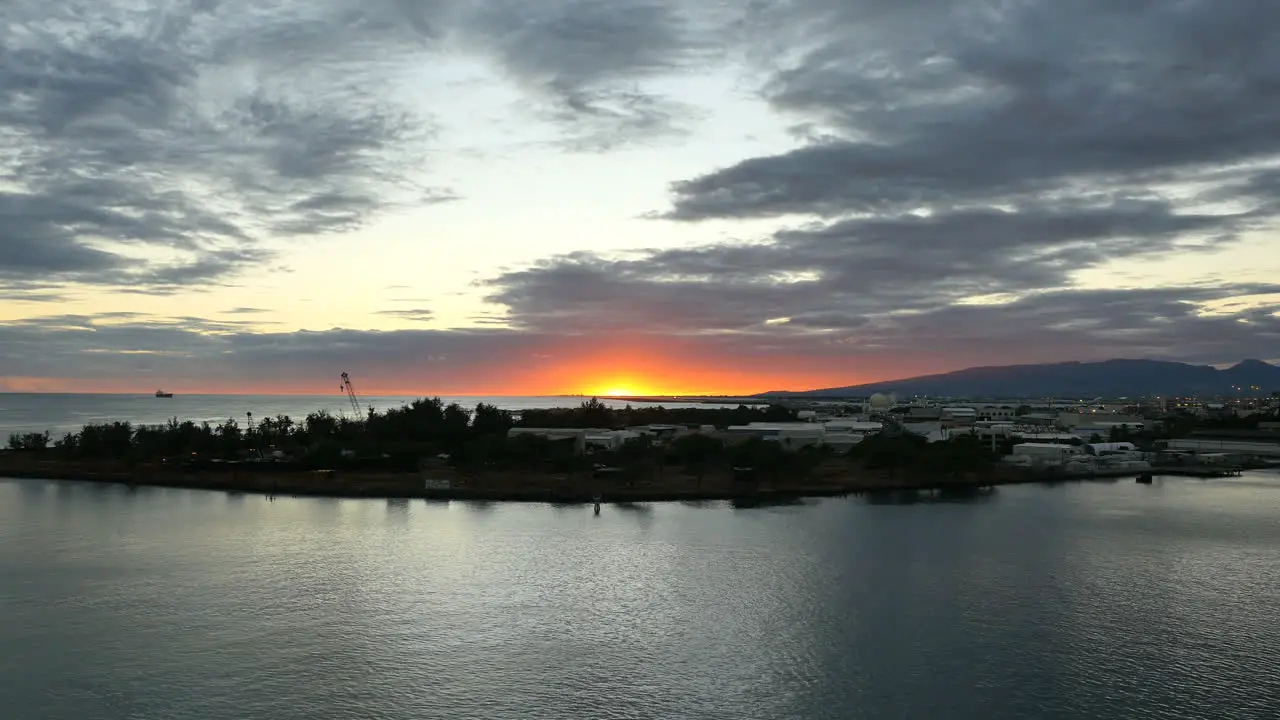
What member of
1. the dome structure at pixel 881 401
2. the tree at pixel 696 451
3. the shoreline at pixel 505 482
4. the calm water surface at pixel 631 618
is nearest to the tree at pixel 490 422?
the shoreline at pixel 505 482

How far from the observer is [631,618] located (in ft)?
38.6

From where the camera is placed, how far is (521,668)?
32.2ft

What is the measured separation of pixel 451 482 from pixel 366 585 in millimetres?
12026

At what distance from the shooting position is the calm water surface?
9.07 metres

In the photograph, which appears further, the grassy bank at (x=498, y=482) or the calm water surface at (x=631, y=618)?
the grassy bank at (x=498, y=482)

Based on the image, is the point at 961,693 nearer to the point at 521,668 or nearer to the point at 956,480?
the point at 521,668

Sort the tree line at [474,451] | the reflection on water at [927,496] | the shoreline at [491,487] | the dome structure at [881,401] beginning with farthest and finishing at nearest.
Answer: the dome structure at [881,401], the tree line at [474,451], the reflection on water at [927,496], the shoreline at [491,487]

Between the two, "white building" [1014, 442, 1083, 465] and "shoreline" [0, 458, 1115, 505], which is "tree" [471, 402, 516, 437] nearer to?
"shoreline" [0, 458, 1115, 505]

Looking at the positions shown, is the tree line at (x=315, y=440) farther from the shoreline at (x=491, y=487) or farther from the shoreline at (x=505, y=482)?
the shoreline at (x=491, y=487)

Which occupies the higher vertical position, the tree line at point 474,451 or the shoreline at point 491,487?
the tree line at point 474,451

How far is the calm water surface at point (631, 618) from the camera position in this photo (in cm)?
907

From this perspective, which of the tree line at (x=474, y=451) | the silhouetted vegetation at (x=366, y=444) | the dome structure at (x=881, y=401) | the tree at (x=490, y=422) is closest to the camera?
the tree line at (x=474, y=451)

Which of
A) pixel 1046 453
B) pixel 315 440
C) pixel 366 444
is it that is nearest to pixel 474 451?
pixel 366 444

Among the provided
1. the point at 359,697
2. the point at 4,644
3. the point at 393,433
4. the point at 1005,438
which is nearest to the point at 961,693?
the point at 359,697
